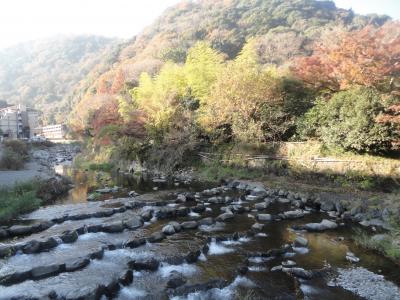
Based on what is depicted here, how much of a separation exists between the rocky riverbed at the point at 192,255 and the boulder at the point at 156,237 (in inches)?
1.5

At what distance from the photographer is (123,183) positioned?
19984 mm

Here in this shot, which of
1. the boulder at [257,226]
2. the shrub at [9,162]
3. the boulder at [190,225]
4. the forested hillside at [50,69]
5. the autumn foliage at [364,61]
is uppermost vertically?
the forested hillside at [50,69]

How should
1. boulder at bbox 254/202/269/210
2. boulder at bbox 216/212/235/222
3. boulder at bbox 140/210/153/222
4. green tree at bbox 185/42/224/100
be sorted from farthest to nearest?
green tree at bbox 185/42/224/100
boulder at bbox 254/202/269/210
boulder at bbox 140/210/153/222
boulder at bbox 216/212/235/222

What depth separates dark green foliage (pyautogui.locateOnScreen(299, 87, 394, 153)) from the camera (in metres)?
13.4

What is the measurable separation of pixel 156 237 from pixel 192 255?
1742 millimetres

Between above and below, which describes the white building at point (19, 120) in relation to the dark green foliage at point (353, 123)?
below

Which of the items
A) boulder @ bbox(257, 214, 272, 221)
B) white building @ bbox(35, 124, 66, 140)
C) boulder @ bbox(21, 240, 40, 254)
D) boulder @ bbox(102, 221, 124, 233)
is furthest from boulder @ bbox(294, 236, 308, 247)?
white building @ bbox(35, 124, 66, 140)

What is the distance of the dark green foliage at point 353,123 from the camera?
1339 cm

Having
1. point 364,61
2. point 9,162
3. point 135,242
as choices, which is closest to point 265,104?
point 364,61

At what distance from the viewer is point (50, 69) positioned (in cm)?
11688

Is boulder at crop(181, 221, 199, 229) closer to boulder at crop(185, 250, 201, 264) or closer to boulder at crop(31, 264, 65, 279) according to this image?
boulder at crop(185, 250, 201, 264)

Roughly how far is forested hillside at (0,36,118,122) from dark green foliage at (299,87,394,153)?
67979mm

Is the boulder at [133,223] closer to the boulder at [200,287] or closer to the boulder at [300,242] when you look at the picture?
the boulder at [200,287]

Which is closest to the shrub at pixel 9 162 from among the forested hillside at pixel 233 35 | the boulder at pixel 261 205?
the boulder at pixel 261 205
